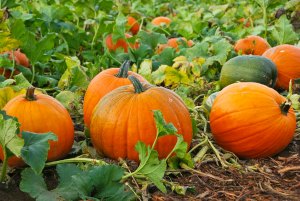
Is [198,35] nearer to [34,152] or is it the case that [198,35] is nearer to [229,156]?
[229,156]

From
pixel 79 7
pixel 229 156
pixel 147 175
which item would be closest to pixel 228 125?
pixel 229 156

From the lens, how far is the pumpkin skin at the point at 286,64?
4359 mm

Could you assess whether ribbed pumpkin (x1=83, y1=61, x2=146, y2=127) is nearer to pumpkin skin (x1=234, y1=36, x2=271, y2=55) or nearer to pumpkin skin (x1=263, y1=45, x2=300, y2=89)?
pumpkin skin (x1=263, y1=45, x2=300, y2=89)

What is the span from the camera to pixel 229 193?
8.89 feet

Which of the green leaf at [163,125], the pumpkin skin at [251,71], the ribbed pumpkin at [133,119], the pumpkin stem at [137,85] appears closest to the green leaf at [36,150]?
the green leaf at [163,125]

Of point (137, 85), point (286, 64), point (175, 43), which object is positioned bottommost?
point (175, 43)

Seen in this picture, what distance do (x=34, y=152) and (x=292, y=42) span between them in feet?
11.7

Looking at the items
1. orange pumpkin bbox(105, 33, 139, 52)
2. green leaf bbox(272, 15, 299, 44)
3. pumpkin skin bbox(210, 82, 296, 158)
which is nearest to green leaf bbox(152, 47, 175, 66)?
orange pumpkin bbox(105, 33, 139, 52)

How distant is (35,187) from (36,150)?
7.4 inches

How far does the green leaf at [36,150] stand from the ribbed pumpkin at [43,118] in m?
0.39

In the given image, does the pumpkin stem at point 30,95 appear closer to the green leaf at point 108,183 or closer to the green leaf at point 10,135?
the green leaf at point 10,135

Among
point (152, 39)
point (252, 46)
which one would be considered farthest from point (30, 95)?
point (252, 46)

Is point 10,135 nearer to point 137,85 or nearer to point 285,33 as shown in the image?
point 137,85

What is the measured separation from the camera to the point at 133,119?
9.51 feet
